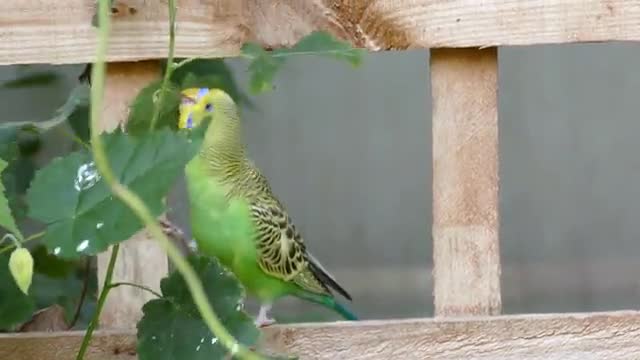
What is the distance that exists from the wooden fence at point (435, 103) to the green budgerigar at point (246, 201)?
0.20 ft

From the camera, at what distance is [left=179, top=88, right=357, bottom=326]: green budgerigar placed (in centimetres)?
153

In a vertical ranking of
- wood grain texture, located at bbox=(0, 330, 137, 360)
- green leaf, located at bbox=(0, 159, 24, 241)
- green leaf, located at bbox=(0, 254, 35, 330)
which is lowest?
wood grain texture, located at bbox=(0, 330, 137, 360)

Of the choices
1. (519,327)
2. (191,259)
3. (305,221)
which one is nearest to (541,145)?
(305,221)

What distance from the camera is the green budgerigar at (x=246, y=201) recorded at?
1534 millimetres

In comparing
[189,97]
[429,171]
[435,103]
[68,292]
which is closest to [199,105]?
[189,97]

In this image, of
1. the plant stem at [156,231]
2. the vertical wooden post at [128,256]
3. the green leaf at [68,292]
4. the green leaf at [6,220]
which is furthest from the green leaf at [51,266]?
the plant stem at [156,231]

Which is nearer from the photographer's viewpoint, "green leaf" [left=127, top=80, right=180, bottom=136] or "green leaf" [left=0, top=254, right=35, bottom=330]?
"green leaf" [left=127, top=80, right=180, bottom=136]

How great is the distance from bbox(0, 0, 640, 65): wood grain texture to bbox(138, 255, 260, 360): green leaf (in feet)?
0.99

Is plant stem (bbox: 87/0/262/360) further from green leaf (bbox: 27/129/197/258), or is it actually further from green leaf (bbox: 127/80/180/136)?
green leaf (bbox: 127/80/180/136)

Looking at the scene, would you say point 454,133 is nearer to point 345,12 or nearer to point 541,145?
point 345,12

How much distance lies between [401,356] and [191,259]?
0.39 meters

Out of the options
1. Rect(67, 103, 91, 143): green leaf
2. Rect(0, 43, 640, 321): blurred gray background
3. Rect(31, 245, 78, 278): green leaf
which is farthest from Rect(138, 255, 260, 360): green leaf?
Rect(0, 43, 640, 321): blurred gray background

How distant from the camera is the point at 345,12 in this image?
1552mm

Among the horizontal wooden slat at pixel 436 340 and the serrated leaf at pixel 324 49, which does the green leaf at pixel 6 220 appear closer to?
the serrated leaf at pixel 324 49
